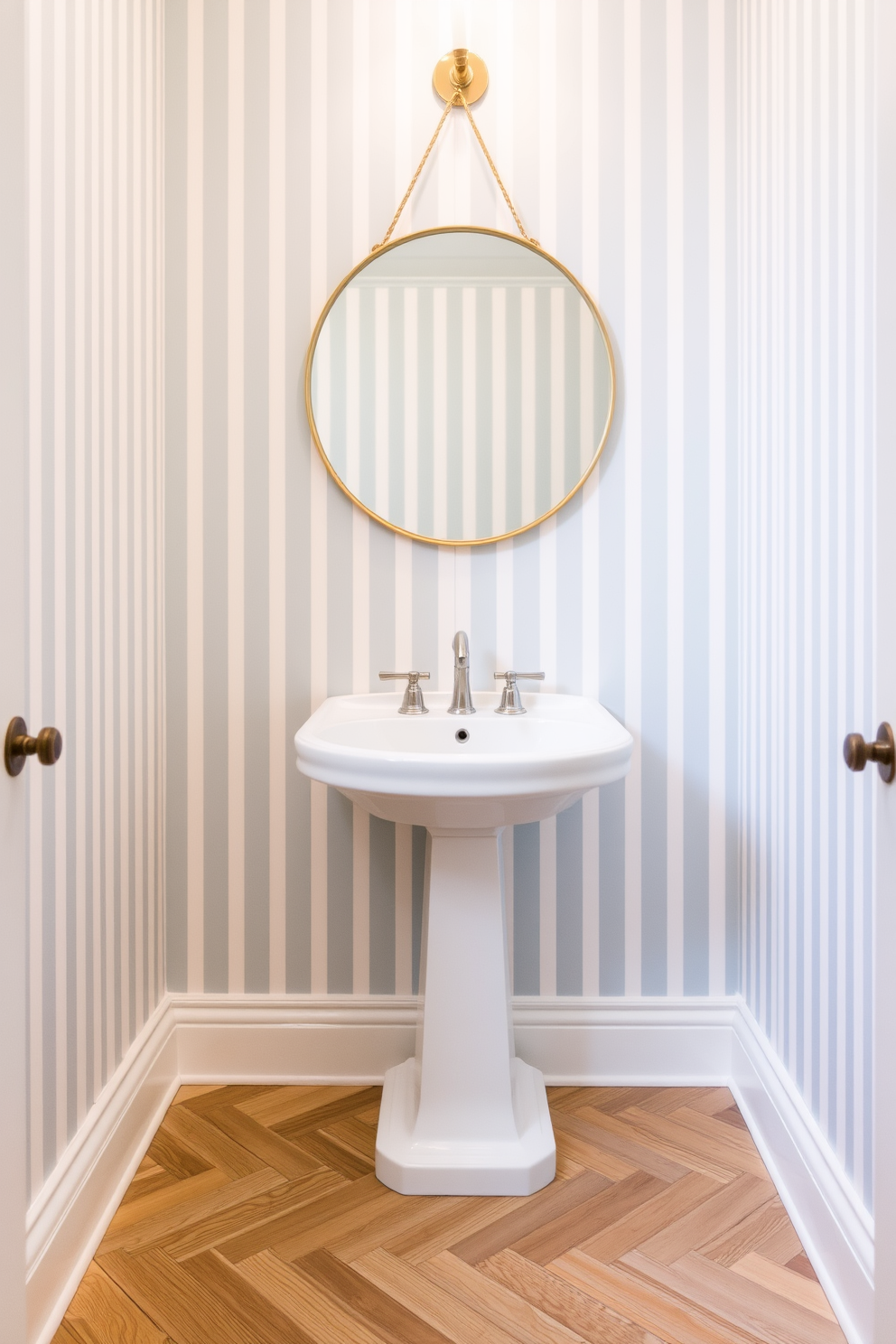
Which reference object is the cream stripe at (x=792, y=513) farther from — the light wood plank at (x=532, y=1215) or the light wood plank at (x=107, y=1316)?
the light wood plank at (x=107, y=1316)

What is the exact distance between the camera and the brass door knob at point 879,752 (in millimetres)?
974

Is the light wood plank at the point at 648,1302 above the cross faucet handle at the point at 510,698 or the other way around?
the other way around

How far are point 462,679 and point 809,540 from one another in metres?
0.65

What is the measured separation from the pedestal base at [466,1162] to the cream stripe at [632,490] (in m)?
0.45

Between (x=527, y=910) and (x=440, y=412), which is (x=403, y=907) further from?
(x=440, y=412)

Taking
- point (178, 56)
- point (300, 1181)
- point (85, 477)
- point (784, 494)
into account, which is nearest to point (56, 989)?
point (300, 1181)

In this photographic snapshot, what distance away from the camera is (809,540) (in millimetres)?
1477

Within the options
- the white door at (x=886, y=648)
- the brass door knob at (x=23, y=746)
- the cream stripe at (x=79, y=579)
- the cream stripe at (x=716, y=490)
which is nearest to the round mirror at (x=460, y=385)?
the cream stripe at (x=716, y=490)

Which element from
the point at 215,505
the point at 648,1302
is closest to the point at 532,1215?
the point at 648,1302

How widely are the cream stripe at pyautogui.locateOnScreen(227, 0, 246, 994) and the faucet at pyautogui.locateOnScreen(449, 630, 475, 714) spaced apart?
46cm

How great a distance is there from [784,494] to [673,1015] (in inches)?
42.1

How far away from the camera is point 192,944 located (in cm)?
196

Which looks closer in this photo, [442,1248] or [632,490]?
[442,1248]

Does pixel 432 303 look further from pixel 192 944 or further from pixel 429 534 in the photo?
pixel 192 944
